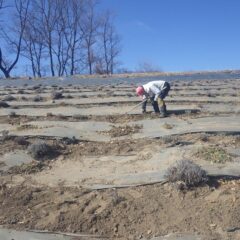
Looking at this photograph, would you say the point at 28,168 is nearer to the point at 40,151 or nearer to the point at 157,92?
the point at 40,151

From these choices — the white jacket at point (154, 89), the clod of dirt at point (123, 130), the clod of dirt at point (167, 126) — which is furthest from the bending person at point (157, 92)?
the clod of dirt at point (123, 130)

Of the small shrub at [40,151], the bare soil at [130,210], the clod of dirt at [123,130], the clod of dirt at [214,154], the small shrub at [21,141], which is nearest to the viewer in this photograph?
the bare soil at [130,210]

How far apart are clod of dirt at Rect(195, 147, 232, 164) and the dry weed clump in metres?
0.84

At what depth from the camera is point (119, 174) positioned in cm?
810

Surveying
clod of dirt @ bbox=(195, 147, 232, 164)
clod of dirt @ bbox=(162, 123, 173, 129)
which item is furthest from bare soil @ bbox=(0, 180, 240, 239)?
clod of dirt @ bbox=(162, 123, 173, 129)

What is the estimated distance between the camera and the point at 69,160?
8.95 metres

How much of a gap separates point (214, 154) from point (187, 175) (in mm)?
1357

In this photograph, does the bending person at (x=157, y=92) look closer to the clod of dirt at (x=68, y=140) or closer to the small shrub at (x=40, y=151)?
the clod of dirt at (x=68, y=140)

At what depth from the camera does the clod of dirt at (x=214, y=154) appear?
815 cm

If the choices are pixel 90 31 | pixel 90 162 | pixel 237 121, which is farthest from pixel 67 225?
pixel 90 31

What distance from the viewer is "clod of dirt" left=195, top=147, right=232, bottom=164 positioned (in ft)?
26.7

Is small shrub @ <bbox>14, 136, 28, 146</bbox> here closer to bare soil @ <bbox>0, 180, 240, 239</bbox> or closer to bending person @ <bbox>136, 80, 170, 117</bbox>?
bare soil @ <bbox>0, 180, 240, 239</bbox>

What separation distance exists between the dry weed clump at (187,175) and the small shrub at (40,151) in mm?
2607

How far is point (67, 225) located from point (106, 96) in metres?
10.5
